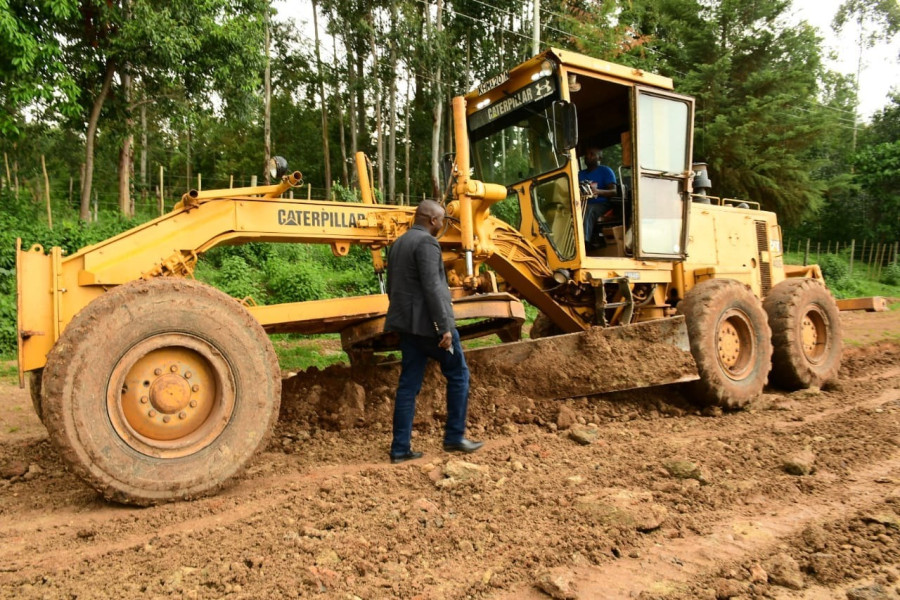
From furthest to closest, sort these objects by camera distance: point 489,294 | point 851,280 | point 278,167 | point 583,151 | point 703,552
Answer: point 851,280 → point 583,151 → point 489,294 → point 278,167 → point 703,552

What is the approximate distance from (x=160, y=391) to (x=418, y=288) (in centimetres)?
168

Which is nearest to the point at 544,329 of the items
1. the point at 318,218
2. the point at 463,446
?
the point at 463,446

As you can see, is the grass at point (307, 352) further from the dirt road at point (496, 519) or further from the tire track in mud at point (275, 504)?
the tire track in mud at point (275, 504)

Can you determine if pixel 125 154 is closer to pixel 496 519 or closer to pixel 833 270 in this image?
pixel 496 519

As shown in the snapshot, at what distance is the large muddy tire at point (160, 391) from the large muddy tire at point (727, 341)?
12.7 ft

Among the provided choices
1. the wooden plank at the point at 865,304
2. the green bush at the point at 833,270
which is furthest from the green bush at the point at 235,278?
the green bush at the point at 833,270

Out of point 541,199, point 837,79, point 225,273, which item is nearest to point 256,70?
point 225,273

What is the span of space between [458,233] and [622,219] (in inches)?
73.2

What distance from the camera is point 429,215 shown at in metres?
4.39

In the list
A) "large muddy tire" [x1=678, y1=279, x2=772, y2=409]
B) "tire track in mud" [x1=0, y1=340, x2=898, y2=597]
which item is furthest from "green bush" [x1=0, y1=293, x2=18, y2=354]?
"large muddy tire" [x1=678, y1=279, x2=772, y2=409]

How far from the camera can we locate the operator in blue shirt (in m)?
6.34

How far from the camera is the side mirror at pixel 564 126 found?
5371mm

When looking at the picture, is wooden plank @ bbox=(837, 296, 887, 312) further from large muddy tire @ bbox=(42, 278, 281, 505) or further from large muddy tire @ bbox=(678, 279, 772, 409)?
large muddy tire @ bbox=(42, 278, 281, 505)

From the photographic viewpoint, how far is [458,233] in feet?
18.3
